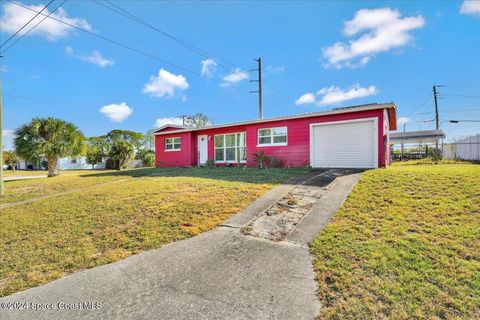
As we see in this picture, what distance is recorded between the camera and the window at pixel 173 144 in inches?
750

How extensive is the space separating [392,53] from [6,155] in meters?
47.0

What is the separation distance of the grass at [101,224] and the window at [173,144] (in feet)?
33.4

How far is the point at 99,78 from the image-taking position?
58.1 ft

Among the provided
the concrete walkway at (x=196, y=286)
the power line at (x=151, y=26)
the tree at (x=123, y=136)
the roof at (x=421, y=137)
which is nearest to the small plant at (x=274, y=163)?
the power line at (x=151, y=26)

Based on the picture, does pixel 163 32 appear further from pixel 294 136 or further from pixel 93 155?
pixel 93 155

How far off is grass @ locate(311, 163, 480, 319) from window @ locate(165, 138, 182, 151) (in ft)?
48.9

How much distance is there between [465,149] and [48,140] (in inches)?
1139

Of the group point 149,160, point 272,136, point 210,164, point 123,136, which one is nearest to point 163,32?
point 272,136

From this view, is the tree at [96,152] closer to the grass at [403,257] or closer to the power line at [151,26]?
the power line at [151,26]

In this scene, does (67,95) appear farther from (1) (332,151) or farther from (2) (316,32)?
(1) (332,151)

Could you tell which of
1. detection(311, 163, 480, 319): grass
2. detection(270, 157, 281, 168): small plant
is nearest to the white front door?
detection(270, 157, 281, 168): small plant

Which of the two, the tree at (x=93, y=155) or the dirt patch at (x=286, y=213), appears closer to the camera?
the dirt patch at (x=286, y=213)

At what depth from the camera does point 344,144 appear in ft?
38.8

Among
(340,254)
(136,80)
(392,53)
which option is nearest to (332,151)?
(392,53)
